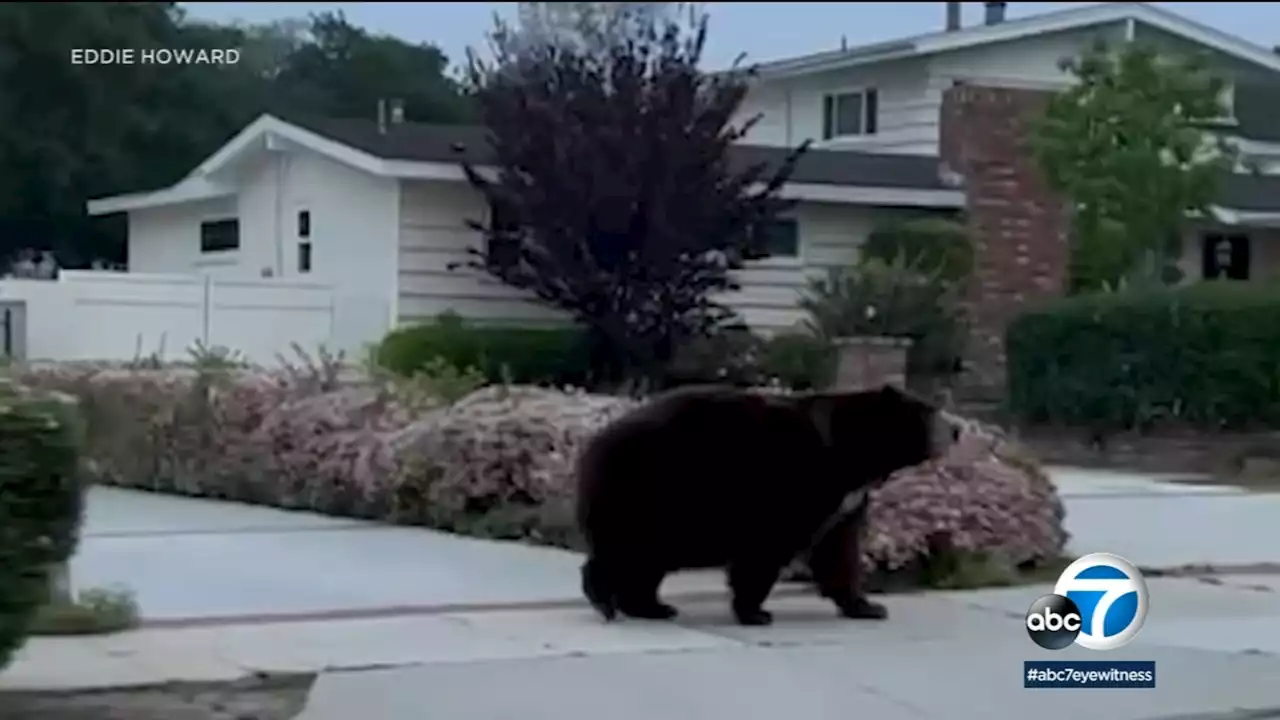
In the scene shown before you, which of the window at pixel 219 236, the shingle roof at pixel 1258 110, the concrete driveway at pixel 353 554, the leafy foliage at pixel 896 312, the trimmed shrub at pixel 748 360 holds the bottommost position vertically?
the concrete driveway at pixel 353 554

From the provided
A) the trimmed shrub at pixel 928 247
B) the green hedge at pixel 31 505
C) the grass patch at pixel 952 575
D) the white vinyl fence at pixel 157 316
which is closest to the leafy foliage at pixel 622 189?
the white vinyl fence at pixel 157 316

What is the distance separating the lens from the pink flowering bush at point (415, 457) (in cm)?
1253

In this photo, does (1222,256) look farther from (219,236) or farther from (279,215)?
(219,236)

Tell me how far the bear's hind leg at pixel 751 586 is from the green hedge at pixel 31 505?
3.65 metres

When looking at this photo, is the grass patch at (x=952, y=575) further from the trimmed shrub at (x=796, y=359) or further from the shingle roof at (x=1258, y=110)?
the shingle roof at (x=1258, y=110)

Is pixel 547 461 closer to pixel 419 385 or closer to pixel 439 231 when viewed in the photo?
pixel 419 385

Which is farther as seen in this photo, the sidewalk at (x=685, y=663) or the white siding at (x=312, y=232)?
the white siding at (x=312, y=232)

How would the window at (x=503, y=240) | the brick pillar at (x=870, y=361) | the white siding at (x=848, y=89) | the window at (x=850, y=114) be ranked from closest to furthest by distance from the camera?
the brick pillar at (x=870, y=361) < the window at (x=503, y=240) < the white siding at (x=848, y=89) < the window at (x=850, y=114)

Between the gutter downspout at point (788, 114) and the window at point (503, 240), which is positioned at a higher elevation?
the gutter downspout at point (788, 114)

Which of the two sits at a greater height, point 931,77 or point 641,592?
point 931,77

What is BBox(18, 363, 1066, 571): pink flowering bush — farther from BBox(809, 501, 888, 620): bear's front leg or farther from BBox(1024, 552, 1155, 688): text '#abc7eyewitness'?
BBox(1024, 552, 1155, 688): text '#abc7eyewitness'

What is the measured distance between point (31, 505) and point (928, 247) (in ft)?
72.5

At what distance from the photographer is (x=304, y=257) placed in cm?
2859

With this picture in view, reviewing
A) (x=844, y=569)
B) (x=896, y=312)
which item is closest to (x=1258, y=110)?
(x=896, y=312)
